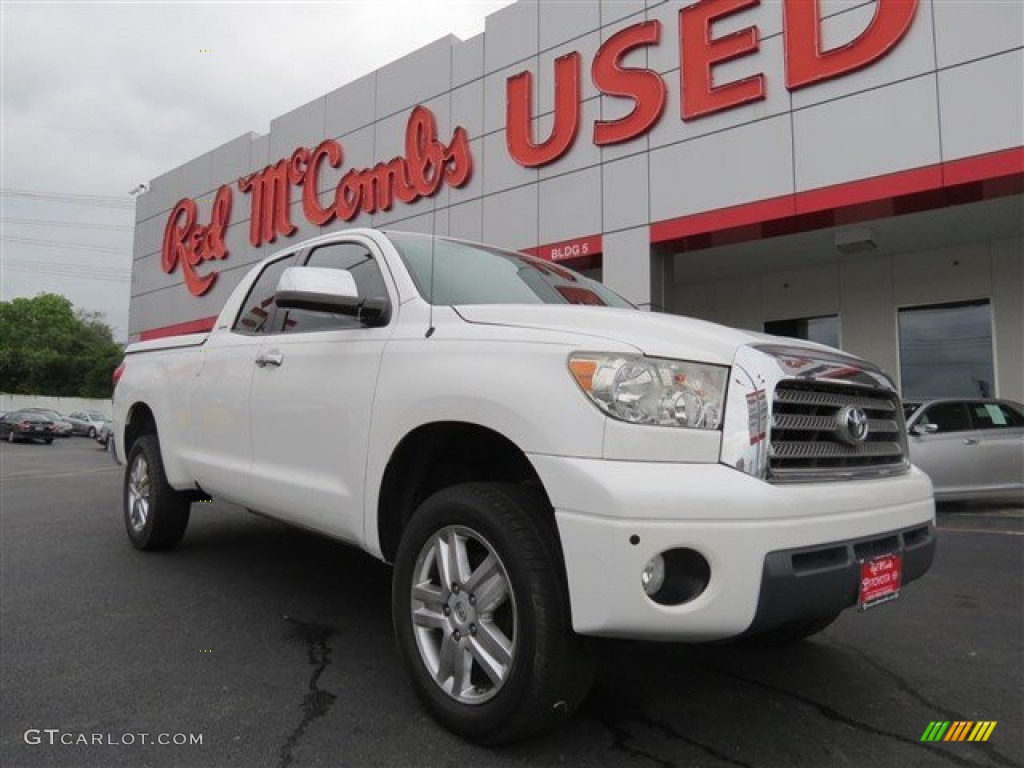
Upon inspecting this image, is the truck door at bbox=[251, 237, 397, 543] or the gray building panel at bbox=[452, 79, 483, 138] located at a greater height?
the gray building panel at bbox=[452, 79, 483, 138]

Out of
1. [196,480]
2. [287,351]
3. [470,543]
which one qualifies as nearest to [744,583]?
[470,543]

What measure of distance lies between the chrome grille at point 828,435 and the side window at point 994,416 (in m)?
7.31

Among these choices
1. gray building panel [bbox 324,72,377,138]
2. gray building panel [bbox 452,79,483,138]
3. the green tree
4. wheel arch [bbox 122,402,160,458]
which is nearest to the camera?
wheel arch [bbox 122,402,160,458]

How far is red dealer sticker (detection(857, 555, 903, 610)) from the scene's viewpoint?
2375 millimetres

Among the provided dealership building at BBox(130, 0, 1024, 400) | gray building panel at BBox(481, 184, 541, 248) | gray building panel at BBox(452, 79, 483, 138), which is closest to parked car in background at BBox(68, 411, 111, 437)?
dealership building at BBox(130, 0, 1024, 400)

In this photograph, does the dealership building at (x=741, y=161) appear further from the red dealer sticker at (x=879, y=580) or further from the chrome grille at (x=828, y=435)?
the red dealer sticker at (x=879, y=580)

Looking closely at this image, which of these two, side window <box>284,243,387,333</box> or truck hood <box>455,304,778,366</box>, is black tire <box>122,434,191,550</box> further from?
→ truck hood <box>455,304,778,366</box>

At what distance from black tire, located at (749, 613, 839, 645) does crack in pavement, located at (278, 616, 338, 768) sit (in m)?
1.94

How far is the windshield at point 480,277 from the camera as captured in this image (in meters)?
3.15

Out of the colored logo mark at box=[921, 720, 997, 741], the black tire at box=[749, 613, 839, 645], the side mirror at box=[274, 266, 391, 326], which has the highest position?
the side mirror at box=[274, 266, 391, 326]

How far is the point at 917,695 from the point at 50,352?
6827 cm

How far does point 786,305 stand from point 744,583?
544 inches

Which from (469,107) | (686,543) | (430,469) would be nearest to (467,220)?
(469,107)

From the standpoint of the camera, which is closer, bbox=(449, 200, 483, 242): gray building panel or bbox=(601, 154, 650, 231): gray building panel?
bbox=(601, 154, 650, 231): gray building panel
